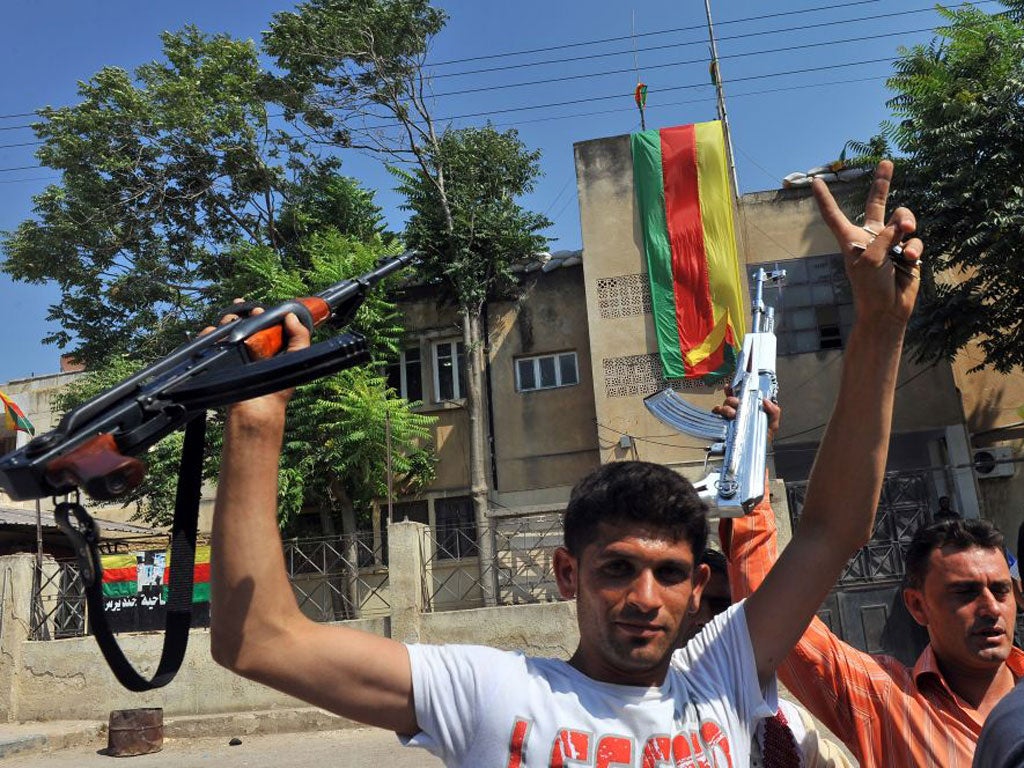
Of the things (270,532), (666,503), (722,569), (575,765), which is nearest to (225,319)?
(270,532)

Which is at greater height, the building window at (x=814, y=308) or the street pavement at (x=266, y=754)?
the building window at (x=814, y=308)

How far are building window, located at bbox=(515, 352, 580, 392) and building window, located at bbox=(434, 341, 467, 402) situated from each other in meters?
1.25

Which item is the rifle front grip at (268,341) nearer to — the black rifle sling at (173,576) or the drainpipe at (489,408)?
the black rifle sling at (173,576)

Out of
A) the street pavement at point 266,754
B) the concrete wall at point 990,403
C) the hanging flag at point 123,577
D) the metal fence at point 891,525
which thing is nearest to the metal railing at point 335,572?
the street pavement at point 266,754

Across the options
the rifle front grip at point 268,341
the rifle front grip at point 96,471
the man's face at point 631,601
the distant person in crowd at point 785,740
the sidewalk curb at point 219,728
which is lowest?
the sidewalk curb at point 219,728

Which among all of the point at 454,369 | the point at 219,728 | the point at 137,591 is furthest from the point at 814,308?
the point at 137,591

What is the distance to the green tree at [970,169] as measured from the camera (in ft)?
40.5

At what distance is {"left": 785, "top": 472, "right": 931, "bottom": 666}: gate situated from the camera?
9688 millimetres

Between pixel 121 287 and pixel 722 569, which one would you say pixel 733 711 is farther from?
pixel 121 287

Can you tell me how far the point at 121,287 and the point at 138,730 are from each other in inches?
461

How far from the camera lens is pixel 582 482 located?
191 cm

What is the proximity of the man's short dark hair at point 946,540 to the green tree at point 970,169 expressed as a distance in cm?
1136

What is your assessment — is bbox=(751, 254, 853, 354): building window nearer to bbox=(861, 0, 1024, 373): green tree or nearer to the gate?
bbox=(861, 0, 1024, 373): green tree

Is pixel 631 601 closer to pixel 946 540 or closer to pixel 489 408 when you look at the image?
pixel 946 540
